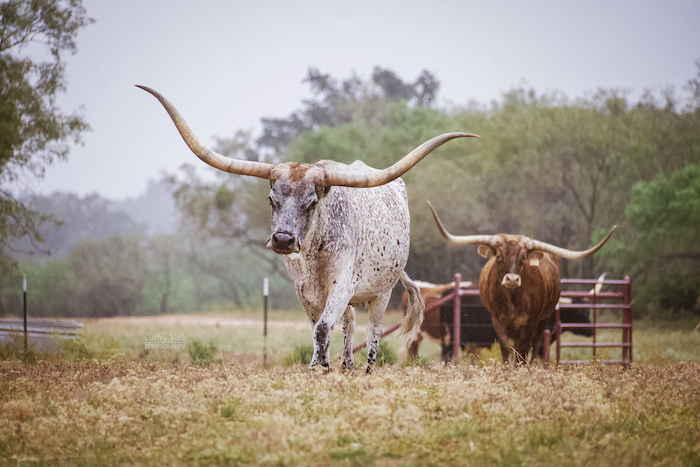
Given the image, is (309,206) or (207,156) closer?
(309,206)

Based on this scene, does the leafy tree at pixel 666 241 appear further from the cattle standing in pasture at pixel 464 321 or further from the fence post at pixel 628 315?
the fence post at pixel 628 315

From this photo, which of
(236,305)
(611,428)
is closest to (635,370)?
(611,428)

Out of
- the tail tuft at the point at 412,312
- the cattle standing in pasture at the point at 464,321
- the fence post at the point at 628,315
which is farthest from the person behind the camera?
the cattle standing in pasture at the point at 464,321

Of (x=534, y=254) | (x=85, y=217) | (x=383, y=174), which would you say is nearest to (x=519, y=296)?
(x=534, y=254)

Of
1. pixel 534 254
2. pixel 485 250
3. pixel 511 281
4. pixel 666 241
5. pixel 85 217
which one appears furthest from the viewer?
pixel 85 217

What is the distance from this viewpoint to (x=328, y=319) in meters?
5.77

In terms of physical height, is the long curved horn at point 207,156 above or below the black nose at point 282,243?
above

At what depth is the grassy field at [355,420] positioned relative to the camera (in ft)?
12.6

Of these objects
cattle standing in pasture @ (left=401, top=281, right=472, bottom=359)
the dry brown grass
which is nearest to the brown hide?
the dry brown grass

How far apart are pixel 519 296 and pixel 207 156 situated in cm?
457

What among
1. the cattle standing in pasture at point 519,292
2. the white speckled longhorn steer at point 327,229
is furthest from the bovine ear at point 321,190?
the cattle standing in pasture at point 519,292

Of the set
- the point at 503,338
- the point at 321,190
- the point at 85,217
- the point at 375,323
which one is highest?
the point at 85,217

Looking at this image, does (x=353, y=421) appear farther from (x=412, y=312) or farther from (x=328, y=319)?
(x=412, y=312)

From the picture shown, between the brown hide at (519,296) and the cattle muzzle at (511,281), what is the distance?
0.85 feet
